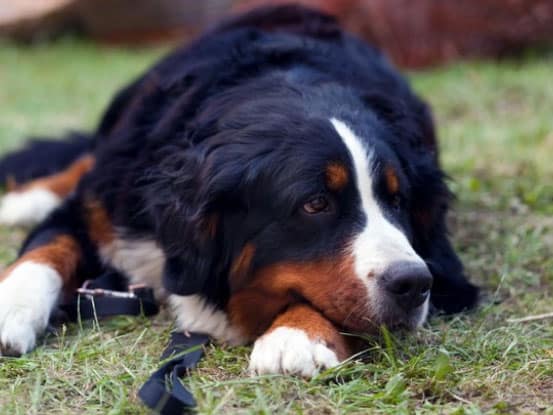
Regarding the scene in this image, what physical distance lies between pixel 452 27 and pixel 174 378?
686 cm

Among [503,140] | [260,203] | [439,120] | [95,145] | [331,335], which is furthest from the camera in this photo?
[439,120]

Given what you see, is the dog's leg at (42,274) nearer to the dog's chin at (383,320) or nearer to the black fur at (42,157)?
the dog's chin at (383,320)

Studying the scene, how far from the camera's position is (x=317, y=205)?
3160 mm

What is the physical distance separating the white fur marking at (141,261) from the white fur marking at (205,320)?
0.26 m

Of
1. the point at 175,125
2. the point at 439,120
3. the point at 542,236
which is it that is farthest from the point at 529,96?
the point at 175,125

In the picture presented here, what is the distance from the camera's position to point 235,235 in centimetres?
331

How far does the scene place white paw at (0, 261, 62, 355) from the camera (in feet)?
10.5

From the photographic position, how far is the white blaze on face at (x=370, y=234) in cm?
296

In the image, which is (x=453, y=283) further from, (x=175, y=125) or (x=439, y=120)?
(x=439, y=120)

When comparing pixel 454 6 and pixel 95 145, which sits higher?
pixel 95 145

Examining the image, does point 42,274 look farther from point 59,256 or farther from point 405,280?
point 405,280

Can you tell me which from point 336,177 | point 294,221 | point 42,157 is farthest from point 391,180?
point 42,157

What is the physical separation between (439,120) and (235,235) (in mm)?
4175

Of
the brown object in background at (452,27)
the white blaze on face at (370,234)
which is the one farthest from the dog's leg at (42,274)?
the brown object in background at (452,27)
